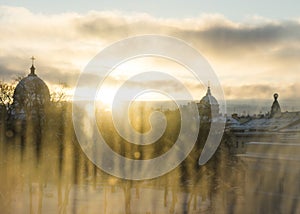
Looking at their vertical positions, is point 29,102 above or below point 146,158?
above

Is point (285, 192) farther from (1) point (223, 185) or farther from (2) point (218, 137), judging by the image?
(2) point (218, 137)

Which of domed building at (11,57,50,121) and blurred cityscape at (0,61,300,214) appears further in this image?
domed building at (11,57,50,121)

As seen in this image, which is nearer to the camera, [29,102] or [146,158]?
[146,158]

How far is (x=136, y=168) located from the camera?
30406 millimetres

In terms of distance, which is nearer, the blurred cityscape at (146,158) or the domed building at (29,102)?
the blurred cityscape at (146,158)

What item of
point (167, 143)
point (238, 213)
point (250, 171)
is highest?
point (167, 143)

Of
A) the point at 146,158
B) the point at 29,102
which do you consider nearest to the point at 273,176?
the point at 146,158

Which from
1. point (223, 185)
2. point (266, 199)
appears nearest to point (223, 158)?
point (223, 185)

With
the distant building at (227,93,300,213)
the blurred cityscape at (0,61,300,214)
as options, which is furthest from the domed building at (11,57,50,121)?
the distant building at (227,93,300,213)

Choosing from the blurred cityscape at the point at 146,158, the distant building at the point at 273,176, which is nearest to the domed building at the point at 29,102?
the blurred cityscape at the point at 146,158

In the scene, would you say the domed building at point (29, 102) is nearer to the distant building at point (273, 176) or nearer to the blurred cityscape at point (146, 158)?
the blurred cityscape at point (146, 158)

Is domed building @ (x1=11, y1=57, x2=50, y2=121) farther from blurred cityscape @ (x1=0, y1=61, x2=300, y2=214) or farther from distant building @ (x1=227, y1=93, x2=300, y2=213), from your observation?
distant building @ (x1=227, y1=93, x2=300, y2=213)

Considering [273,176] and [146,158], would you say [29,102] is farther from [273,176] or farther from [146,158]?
[273,176]

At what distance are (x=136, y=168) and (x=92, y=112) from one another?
1222 centimetres
